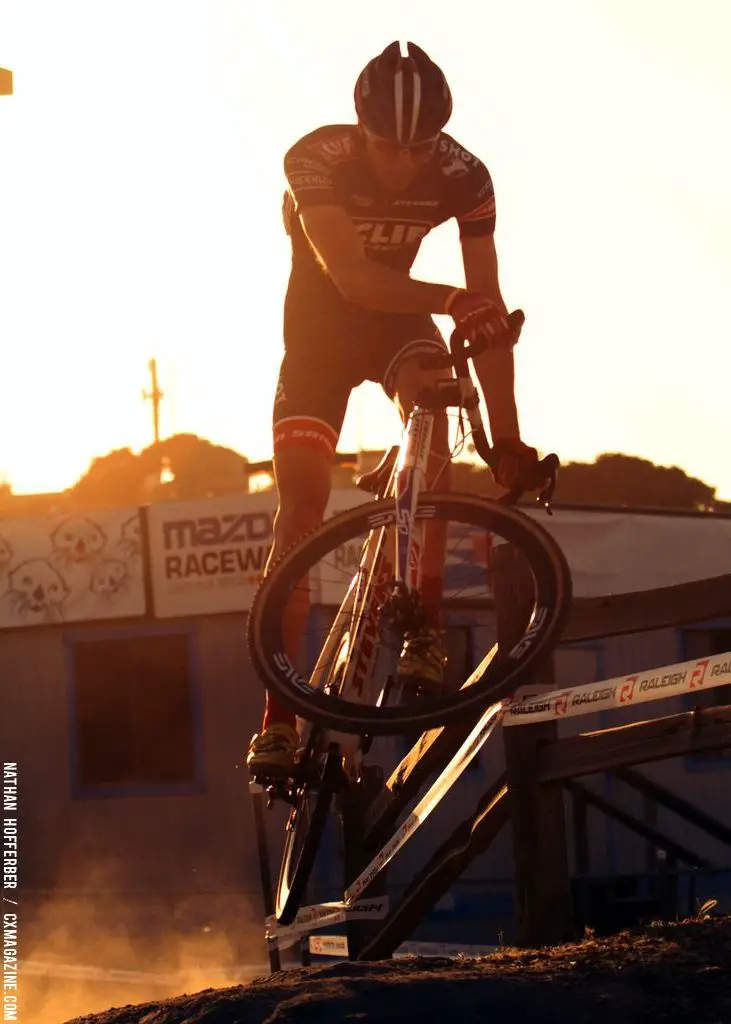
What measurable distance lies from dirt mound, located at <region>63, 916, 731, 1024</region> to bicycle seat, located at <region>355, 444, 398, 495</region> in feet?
6.73

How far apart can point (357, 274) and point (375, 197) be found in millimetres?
517

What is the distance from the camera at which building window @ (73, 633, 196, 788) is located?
23.0 m

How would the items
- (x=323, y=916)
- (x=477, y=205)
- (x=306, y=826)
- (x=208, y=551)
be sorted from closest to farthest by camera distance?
(x=477, y=205) → (x=306, y=826) → (x=323, y=916) → (x=208, y=551)

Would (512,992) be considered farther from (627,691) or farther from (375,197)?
(375,197)

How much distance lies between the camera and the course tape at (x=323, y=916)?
7605mm

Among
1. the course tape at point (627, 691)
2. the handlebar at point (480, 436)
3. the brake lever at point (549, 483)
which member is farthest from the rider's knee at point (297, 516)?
the course tape at point (627, 691)

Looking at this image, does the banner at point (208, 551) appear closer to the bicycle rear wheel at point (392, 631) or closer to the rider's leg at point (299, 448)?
the rider's leg at point (299, 448)

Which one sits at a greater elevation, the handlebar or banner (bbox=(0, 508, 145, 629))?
banner (bbox=(0, 508, 145, 629))

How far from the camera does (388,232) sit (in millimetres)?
6082

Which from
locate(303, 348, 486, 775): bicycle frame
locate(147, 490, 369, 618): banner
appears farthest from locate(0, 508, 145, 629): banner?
locate(303, 348, 486, 775): bicycle frame

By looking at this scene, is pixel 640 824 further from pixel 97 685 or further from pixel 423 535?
pixel 97 685

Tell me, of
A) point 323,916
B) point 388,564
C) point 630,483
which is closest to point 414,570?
point 388,564

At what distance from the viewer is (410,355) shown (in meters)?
6.14

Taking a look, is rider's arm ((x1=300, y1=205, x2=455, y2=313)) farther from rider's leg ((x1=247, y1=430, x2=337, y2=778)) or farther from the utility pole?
the utility pole
